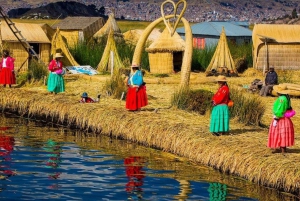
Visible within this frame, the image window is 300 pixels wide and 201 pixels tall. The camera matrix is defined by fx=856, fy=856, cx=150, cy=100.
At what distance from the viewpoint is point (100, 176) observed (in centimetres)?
1480

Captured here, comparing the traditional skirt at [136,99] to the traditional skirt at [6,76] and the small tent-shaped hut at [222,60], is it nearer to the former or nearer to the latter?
the traditional skirt at [6,76]

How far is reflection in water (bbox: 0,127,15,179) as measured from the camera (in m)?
14.8

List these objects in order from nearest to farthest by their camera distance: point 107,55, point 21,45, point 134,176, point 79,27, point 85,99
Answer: point 134,176 → point 85,99 → point 21,45 → point 107,55 → point 79,27

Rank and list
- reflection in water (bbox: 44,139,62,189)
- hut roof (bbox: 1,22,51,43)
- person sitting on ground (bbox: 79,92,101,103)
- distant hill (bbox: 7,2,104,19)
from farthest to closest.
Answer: distant hill (bbox: 7,2,104,19)
hut roof (bbox: 1,22,51,43)
person sitting on ground (bbox: 79,92,101,103)
reflection in water (bbox: 44,139,62,189)

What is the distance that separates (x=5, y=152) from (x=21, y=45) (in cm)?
1369

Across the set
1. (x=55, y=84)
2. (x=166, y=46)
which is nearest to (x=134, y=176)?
(x=55, y=84)

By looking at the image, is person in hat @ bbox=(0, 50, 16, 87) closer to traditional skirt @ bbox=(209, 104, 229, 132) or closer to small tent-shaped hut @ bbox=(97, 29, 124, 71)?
small tent-shaped hut @ bbox=(97, 29, 124, 71)

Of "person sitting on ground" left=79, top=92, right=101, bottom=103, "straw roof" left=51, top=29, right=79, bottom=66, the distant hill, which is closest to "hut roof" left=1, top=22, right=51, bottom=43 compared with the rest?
"straw roof" left=51, top=29, right=79, bottom=66

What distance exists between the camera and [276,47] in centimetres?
3447

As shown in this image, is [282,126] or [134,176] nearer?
[282,126]

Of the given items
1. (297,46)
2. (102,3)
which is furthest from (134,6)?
(297,46)

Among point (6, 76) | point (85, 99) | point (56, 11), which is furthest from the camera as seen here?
point (56, 11)

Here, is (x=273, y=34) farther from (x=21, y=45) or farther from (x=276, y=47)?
(x=21, y=45)

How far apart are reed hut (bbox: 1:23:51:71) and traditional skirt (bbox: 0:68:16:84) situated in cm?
444
